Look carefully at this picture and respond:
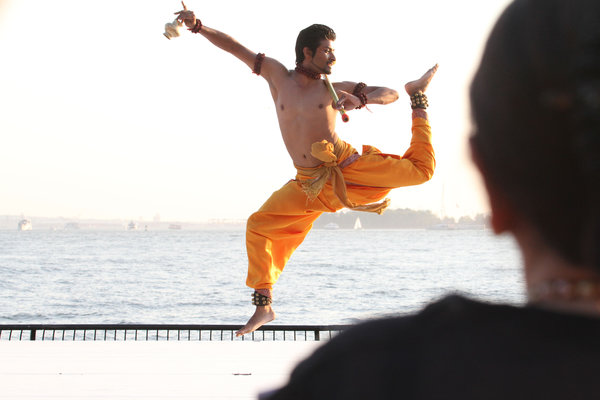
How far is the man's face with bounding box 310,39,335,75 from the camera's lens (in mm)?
3869

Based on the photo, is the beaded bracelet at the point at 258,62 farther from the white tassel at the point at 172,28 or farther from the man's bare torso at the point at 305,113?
the white tassel at the point at 172,28

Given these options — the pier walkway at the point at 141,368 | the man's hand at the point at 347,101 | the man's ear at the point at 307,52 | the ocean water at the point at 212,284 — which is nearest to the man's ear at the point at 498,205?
the pier walkway at the point at 141,368

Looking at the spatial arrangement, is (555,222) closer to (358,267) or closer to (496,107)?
(496,107)

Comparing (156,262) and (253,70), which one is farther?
(156,262)

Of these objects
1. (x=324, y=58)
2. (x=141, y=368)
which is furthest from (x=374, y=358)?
(x=141, y=368)

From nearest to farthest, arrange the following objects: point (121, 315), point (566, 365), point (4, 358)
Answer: point (566, 365)
point (4, 358)
point (121, 315)

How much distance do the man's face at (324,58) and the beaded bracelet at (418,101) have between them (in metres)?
0.51

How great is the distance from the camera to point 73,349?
218 inches

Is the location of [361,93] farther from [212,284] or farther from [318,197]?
[212,284]

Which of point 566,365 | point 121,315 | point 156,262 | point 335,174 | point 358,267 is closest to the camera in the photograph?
point 566,365

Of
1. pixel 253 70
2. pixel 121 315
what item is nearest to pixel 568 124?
pixel 253 70

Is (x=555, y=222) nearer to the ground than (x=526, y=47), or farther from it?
nearer to the ground

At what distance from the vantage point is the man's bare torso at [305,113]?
396cm

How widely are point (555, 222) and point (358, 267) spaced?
34844 millimetres
